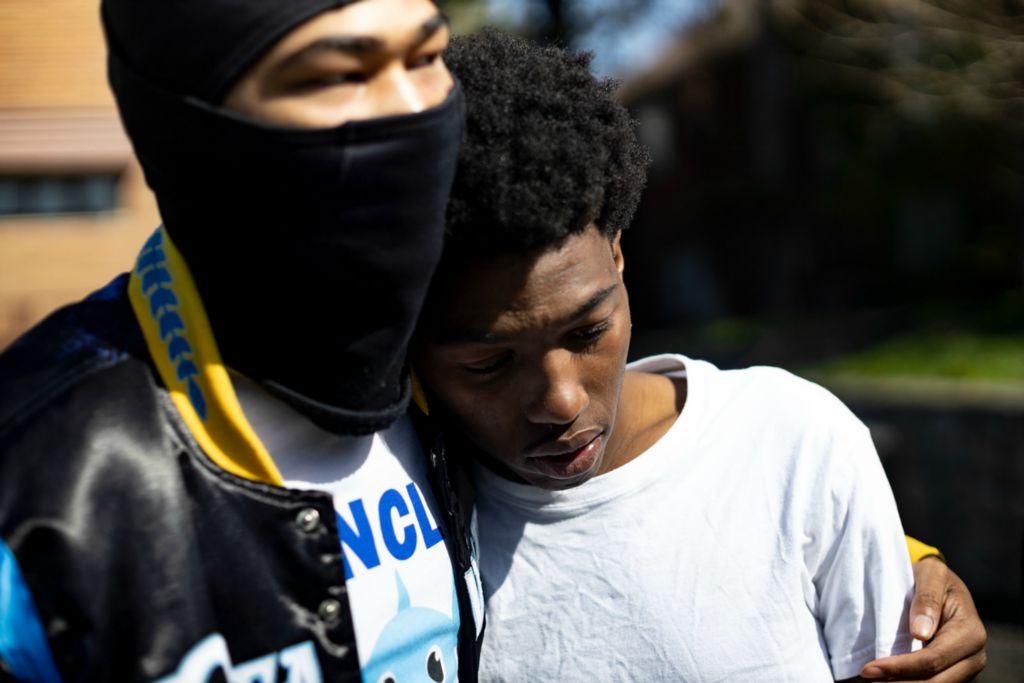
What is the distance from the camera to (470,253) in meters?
2.04

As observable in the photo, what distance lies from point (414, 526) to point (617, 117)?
89cm

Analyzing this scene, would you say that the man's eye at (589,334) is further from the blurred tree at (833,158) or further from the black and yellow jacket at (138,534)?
the blurred tree at (833,158)

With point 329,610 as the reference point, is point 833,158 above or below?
below

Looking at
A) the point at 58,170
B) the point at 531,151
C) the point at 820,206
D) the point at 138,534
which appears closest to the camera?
the point at 138,534

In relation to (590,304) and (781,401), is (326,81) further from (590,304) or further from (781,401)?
(781,401)

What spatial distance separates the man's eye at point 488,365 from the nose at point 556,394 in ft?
0.23

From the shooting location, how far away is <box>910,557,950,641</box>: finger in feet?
6.95

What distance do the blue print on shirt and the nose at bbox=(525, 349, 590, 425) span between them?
10.5 inches

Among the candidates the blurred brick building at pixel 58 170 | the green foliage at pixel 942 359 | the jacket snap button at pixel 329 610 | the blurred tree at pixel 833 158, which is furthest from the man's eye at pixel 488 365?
the blurred brick building at pixel 58 170

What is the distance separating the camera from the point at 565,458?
2.12 m

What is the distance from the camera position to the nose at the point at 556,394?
2.04 m

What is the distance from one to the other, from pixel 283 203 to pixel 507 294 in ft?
1.78

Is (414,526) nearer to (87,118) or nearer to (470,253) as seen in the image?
(470,253)

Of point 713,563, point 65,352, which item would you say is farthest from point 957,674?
point 65,352
